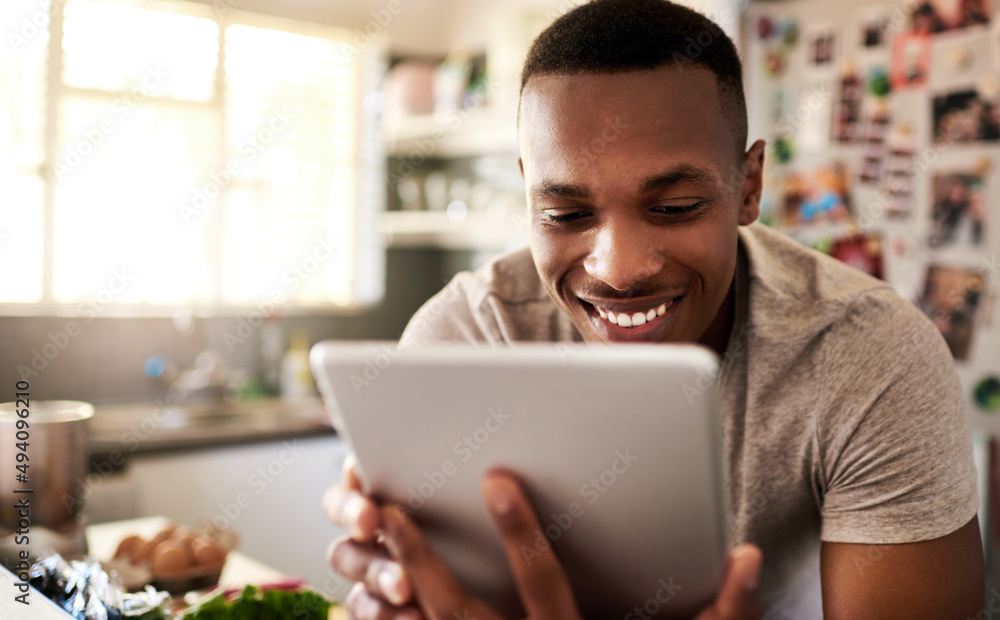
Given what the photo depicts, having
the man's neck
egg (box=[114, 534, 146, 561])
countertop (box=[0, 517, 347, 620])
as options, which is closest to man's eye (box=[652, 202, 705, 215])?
the man's neck

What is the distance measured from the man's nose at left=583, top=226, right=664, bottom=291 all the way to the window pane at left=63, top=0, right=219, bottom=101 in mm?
2879

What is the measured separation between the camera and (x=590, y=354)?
1.98ft

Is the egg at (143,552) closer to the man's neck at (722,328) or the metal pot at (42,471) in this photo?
the metal pot at (42,471)

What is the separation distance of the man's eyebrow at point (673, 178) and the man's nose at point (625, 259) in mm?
50

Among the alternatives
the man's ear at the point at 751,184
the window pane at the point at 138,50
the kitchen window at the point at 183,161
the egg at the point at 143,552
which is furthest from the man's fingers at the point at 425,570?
the window pane at the point at 138,50

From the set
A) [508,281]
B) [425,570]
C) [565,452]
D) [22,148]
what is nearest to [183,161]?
[22,148]

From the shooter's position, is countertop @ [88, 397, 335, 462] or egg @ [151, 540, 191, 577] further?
countertop @ [88, 397, 335, 462]

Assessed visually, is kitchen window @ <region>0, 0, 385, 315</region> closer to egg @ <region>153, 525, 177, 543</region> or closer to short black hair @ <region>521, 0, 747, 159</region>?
egg @ <region>153, 525, 177, 543</region>

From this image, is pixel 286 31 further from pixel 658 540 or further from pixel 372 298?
pixel 658 540

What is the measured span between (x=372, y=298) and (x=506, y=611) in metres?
3.34

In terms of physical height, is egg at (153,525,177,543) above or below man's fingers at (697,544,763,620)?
below

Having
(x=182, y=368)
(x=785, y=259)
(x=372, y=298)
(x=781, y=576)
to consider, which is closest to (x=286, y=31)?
(x=372, y=298)

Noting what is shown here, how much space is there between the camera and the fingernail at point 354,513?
30.1 inches

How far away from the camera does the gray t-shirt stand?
94 cm
